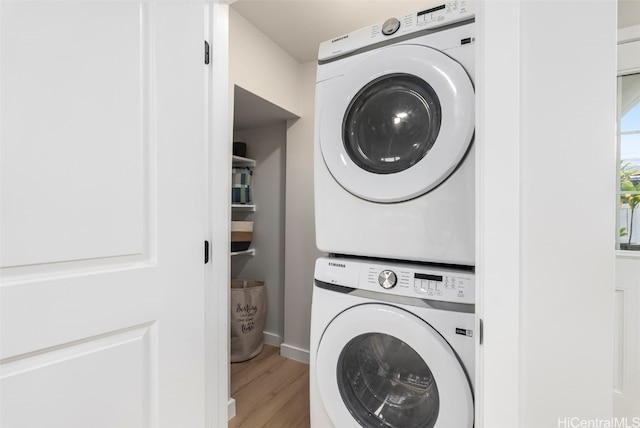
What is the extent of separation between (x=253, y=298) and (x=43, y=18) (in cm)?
193

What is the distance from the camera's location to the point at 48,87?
675 millimetres

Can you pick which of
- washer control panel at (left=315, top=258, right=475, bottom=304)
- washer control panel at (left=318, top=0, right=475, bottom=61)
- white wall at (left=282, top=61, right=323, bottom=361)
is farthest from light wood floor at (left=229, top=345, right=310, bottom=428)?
washer control panel at (left=318, top=0, right=475, bottom=61)

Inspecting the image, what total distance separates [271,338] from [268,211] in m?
1.10

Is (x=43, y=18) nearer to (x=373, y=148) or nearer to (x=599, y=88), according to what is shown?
(x=373, y=148)

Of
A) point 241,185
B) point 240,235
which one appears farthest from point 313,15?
point 240,235

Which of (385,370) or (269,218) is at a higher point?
(269,218)

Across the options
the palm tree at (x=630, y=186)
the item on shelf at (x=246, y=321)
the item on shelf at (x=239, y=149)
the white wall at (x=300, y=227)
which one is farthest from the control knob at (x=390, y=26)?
the item on shelf at (x=246, y=321)

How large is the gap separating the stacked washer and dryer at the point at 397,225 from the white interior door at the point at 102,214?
48 cm

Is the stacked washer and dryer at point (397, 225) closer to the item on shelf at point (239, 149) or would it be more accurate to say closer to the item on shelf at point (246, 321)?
the item on shelf at point (246, 321)

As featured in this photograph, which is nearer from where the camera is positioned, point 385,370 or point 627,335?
point 627,335

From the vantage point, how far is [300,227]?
2275mm

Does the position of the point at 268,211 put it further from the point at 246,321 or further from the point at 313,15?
the point at 313,15

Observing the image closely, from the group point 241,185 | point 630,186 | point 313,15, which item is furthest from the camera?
point 241,185

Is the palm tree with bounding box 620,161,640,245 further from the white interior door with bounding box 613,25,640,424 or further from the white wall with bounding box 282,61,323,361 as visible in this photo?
the white wall with bounding box 282,61,323,361
